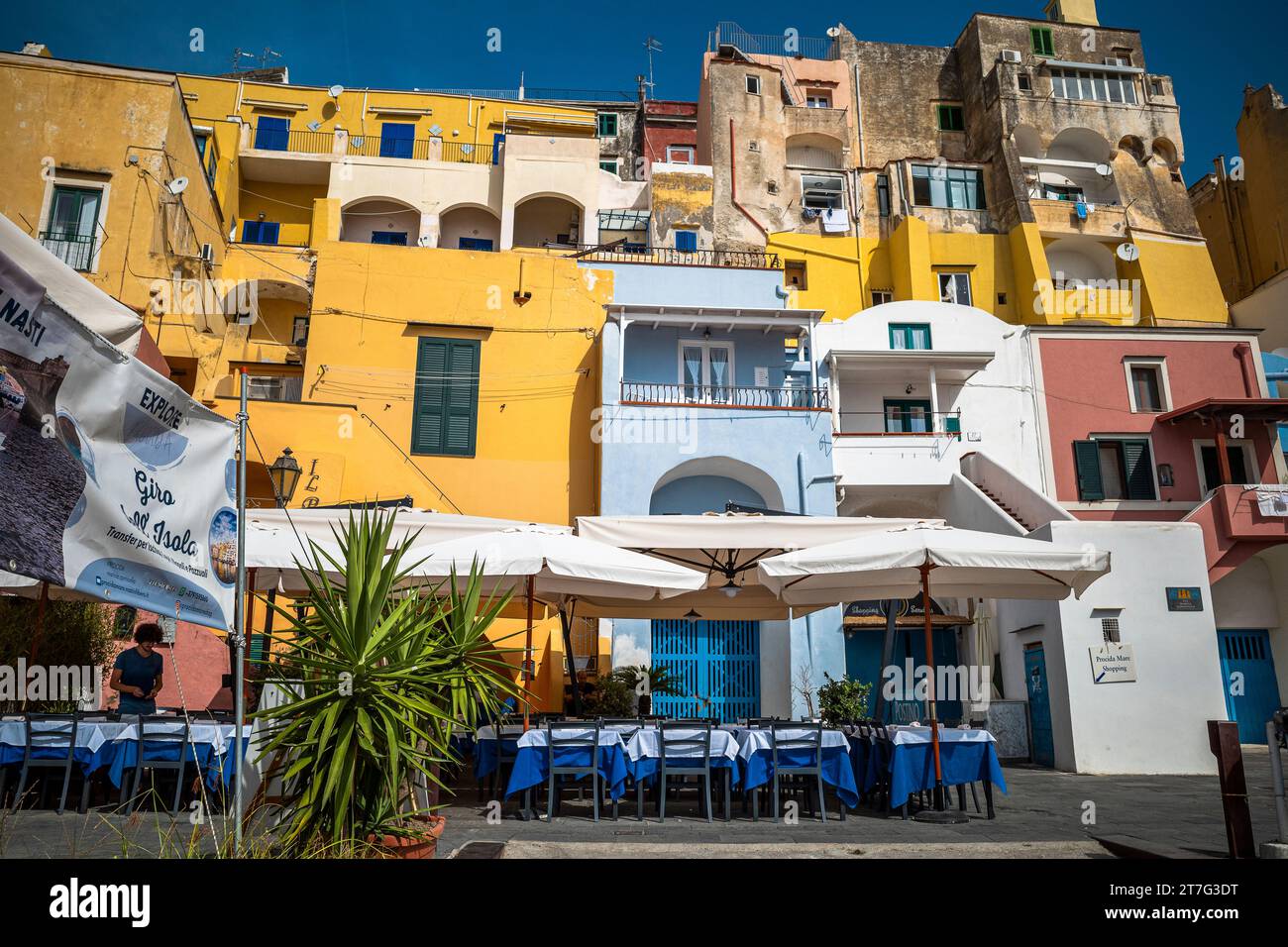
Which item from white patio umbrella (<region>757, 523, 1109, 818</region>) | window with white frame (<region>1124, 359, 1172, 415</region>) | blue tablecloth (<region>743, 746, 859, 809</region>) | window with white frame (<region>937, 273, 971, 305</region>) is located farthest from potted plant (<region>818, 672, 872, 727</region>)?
window with white frame (<region>937, 273, 971, 305</region>)

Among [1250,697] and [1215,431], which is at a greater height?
[1215,431]

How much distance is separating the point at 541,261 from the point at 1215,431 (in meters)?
17.2

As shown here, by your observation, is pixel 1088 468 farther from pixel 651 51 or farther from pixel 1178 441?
pixel 651 51

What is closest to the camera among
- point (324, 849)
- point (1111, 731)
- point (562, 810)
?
point (324, 849)

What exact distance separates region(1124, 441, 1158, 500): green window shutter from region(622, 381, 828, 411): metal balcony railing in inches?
356

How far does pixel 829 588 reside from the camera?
974 centimetres

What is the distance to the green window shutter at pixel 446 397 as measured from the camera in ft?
64.0

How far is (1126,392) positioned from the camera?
23453 millimetres

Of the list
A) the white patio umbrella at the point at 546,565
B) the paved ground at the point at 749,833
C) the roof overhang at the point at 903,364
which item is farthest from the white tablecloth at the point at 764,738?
the roof overhang at the point at 903,364

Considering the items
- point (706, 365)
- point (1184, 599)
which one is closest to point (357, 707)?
point (1184, 599)

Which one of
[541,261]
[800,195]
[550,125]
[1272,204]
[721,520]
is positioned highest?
[550,125]

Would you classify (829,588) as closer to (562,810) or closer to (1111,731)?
(562,810)

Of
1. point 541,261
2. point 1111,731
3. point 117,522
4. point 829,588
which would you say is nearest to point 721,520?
point 829,588

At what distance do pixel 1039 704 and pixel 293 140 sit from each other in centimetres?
2807
